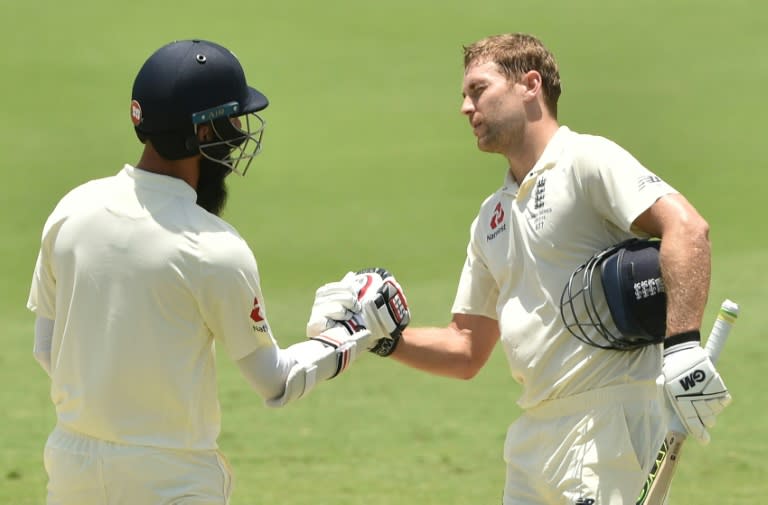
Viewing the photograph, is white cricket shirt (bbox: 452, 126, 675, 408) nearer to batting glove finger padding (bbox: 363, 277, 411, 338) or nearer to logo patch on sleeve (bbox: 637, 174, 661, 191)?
logo patch on sleeve (bbox: 637, 174, 661, 191)

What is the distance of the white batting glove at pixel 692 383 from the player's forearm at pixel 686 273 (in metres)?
0.06

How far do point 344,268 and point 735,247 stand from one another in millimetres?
3829

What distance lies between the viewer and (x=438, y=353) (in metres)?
5.34

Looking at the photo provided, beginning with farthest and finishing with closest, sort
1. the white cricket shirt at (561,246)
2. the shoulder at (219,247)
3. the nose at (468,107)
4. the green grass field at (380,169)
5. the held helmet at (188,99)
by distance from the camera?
the green grass field at (380,169)
the nose at (468,107)
the white cricket shirt at (561,246)
the held helmet at (188,99)
the shoulder at (219,247)

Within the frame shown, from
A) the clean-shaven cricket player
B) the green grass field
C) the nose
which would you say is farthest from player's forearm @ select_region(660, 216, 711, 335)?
the green grass field

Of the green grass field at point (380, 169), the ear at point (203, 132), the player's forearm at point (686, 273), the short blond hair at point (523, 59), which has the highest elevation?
the ear at point (203, 132)

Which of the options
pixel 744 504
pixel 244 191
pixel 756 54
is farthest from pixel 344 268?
pixel 756 54

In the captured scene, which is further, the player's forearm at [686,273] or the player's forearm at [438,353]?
the player's forearm at [438,353]

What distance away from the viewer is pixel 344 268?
13.5 meters

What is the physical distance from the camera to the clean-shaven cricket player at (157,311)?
3863mm

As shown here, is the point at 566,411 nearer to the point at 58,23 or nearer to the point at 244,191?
the point at 244,191

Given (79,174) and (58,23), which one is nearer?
(79,174)

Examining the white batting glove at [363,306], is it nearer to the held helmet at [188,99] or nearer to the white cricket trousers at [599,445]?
the white cricket trousers at [599,445]

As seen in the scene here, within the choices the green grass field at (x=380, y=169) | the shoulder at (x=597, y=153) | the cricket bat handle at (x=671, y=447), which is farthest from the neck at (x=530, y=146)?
the green grass field at (x=380, y=169)
